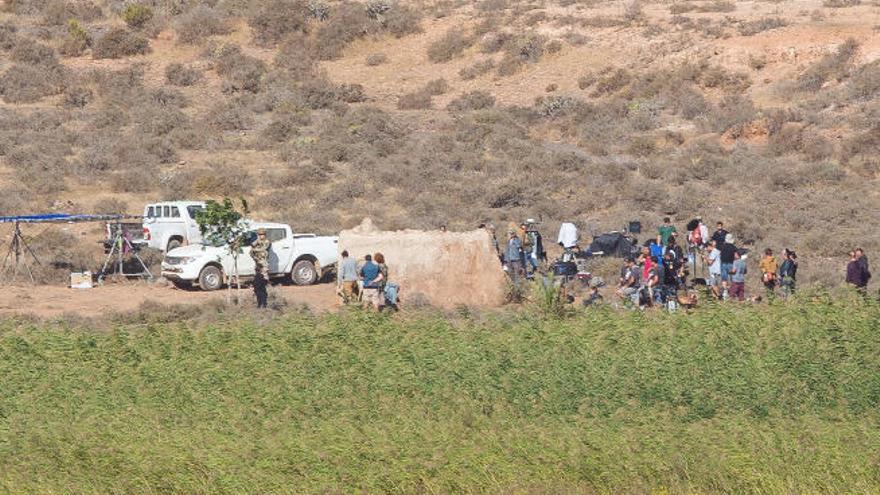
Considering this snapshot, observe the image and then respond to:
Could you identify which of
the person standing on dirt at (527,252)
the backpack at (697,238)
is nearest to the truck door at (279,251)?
the person standing on dirt at (527,252)

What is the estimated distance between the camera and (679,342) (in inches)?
695

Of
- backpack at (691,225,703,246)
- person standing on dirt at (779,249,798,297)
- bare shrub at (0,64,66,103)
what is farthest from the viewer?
bare shrub at (0,64,66,103)

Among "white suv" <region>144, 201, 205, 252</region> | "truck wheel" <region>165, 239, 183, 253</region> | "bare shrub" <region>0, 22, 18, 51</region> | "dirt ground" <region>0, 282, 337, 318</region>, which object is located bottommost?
"dirt ground" <region>0, 282, 337, 318</region>

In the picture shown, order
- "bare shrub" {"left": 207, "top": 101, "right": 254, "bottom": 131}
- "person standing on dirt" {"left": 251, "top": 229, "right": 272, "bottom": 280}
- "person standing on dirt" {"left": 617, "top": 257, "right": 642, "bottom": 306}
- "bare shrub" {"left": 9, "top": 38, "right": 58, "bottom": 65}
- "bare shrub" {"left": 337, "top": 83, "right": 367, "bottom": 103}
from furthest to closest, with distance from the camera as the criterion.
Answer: "bare shrub" {"left": 9, "top": 38, "right": 58, "bottom": 65}, "bare shrub" {"left": 337, "top": 83, "right": 367, "bottom": 103}, "bare shrub" {"left": 207, "top": 101, "right": 254, "bottom": 131}, "person standing on dirt" {"left": 251, "top": 229, "right": 272, "bottom": 280}, "person standing on dirt" {"left": 617, "top": 257, "right": 642, "bottom": 306}

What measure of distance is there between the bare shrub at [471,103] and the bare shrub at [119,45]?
555 inches

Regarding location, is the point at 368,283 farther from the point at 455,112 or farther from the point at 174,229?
the point at 455,112

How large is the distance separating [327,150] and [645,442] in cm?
3119

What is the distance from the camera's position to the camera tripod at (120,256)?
98.6ft

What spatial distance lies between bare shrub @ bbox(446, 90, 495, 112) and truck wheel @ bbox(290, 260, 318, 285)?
21469mm

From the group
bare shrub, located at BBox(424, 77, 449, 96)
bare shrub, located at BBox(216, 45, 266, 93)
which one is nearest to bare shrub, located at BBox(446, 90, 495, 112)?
bare shrub, located at BBox(424, 77, 449, 96)

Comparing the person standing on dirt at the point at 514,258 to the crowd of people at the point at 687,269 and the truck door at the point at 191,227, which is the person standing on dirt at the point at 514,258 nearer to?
the crowd of people at the point at 687,269

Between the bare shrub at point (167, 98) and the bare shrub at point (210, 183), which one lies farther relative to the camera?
the bare shrub at point (167, 98)

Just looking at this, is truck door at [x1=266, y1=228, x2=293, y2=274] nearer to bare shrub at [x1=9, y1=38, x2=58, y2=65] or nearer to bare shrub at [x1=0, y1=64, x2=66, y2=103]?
bare shrub at [x1=0, y1=64, x2=66, y2=103]

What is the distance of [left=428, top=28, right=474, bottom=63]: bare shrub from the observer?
56406 mm
